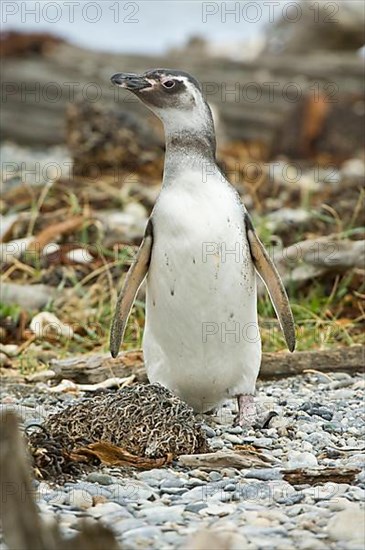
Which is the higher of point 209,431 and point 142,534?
point 142,534

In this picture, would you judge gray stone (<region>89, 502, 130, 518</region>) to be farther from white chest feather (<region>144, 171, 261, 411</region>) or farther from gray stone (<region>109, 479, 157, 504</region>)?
white chest feather (<region>144, 171, 261, 411</region>)

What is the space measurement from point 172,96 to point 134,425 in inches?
51.8

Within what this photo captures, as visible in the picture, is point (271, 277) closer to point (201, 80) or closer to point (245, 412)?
point (245, 412)

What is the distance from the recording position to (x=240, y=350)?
15.0ft

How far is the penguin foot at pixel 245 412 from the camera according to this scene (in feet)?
14.9

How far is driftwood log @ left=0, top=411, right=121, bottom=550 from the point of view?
248 cm

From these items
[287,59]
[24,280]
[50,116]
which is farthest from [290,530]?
[287,59]

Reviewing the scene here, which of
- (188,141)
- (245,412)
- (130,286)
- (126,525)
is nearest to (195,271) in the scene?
(130,286)

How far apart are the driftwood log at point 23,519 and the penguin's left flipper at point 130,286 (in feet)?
6.51

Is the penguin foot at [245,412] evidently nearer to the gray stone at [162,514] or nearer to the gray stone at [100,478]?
the gray stone at [100,478]

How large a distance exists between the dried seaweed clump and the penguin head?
1.09 m

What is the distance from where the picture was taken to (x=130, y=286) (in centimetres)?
468

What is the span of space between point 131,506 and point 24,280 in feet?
13.1

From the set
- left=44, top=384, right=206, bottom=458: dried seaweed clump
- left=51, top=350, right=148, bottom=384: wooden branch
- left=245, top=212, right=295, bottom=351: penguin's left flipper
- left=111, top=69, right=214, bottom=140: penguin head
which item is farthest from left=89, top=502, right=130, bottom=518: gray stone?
left=51, top=350, right=148, bottom=384: wooden branch
